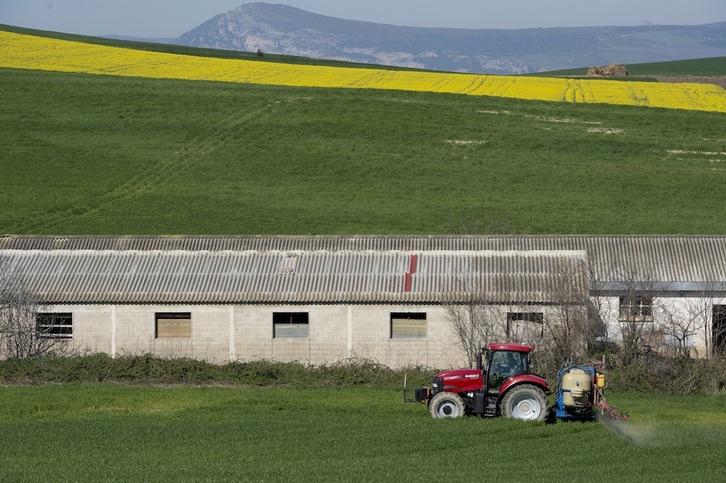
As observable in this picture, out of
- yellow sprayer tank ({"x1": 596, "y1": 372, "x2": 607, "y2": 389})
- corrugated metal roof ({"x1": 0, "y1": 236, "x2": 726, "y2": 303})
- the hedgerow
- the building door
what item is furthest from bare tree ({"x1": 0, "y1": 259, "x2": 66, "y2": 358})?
the building door

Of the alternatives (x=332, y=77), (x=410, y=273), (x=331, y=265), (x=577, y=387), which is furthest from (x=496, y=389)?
(x=332, y=77)

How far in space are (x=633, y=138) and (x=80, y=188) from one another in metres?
24.9

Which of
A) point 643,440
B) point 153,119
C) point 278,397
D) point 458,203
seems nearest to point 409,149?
point 458,203

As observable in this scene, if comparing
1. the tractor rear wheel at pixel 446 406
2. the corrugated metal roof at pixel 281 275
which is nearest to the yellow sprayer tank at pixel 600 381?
the tractor rear wheel at pixel 446 406

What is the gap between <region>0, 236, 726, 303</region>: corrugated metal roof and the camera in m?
31.8

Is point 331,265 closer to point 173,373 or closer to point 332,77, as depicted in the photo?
point 173,373

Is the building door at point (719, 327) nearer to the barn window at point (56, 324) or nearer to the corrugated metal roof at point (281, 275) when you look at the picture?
the corrugated metal roof at point (281, 275)

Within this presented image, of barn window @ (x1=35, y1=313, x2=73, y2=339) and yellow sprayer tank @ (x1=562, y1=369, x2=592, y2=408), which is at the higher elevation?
barn window @ (x1=35, y1=313, x2=73, y2=339)

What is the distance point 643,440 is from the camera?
19875mm

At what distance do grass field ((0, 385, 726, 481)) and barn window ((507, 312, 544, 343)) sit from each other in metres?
4.44

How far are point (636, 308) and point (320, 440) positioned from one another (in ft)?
40.7

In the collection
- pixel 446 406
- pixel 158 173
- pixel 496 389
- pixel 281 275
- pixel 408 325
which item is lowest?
pixel 446 406

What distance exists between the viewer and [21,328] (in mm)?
30844

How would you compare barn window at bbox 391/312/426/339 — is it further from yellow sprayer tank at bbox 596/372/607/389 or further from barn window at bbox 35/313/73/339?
yellow sprayer tank at bbox 596/372/607/389
